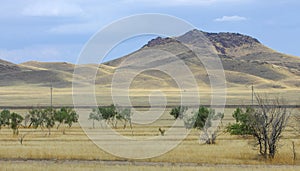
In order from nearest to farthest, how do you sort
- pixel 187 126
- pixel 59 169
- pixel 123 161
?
1. pixel 59 169
2. pixel 123 161
3. pixel 187 126

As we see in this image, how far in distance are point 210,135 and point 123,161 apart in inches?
670

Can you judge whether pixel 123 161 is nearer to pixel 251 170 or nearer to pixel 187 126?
pixel 251 170

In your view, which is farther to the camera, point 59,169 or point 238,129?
point 238,129

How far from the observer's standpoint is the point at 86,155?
37.8m

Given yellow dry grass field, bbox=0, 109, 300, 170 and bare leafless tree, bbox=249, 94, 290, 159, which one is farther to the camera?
bare leafless tree, bbox=249, 94, 290, 159

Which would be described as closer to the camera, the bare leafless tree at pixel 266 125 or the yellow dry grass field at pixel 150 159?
the yellow dry grass field at pixel 150 159

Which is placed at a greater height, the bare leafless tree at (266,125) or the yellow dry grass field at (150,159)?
the bare leafless tree at (266,125)

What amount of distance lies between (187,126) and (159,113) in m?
36.3

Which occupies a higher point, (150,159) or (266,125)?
(266,125)

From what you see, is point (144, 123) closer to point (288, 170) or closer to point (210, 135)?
point (210, 135)

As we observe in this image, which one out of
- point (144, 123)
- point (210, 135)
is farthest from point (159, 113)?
point (210, 135)

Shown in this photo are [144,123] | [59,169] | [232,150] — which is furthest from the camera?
[144,123]

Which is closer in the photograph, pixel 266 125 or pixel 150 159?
pixel 150 159

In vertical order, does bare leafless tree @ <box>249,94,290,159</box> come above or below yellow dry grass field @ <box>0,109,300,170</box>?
above
